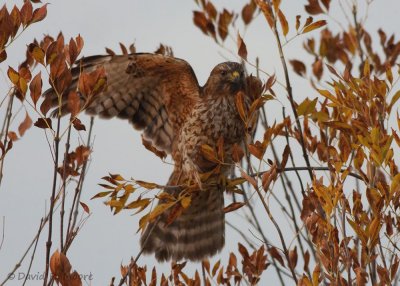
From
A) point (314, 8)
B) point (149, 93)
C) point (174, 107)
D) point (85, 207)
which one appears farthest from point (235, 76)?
point (85, 207)

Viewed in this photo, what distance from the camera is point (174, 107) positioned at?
5.46m

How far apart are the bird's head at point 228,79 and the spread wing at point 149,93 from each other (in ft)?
0.49

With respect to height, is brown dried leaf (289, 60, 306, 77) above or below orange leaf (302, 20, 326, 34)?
above

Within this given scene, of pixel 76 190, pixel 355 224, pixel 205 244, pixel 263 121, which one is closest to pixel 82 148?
pixel 76 190

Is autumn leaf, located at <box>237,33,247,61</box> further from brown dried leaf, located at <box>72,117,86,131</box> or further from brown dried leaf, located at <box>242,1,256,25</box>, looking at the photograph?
brown dried leaf, located at <box>72,117,86,131</box>

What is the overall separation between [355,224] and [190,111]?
269 centimetres

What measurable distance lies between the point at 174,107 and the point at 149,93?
0.22 meters

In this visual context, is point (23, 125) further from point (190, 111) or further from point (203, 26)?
point (190, 111)

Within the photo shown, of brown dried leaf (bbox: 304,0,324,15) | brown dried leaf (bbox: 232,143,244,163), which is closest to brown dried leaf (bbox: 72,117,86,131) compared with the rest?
brown dried leaf (bbox: 232,143,244,163)

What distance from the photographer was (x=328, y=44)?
4816 mm

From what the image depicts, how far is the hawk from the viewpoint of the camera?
204 inches

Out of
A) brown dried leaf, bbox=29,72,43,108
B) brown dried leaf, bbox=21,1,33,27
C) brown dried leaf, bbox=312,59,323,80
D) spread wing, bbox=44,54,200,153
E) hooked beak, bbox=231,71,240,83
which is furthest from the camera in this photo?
hooked beak, bbox=231,71,240,83

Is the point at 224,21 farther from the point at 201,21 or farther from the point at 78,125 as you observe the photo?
the point at 78,125

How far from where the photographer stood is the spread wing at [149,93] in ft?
16.8
